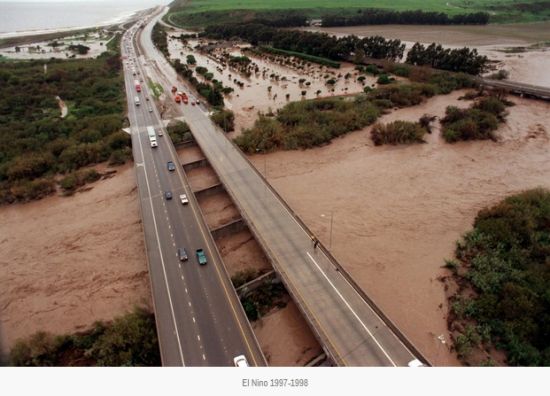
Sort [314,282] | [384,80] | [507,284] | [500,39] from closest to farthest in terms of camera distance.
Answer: [314,282], [507,284], [384,80], [500,39]

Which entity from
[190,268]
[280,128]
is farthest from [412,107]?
[190,268]

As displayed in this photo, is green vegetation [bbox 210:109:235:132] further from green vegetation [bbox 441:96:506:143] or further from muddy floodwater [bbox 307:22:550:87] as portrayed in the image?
muddy floodwater [bbox 307:22:550:87]

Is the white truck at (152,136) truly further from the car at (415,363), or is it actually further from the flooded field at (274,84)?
the car at (415,363)

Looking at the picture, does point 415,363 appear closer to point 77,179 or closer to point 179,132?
point 77,179

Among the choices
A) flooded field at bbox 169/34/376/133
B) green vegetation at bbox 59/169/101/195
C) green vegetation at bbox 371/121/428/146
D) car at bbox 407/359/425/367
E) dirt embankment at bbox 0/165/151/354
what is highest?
flooded field at bbox 169/34/376/133

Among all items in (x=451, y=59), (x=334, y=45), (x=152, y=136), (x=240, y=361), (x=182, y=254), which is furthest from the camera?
(x=334, y=45)

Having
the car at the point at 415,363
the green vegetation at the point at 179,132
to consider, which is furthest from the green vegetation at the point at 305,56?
the car at the point at 415,363

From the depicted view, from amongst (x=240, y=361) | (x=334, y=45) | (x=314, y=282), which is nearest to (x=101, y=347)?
(x=240, y=361)

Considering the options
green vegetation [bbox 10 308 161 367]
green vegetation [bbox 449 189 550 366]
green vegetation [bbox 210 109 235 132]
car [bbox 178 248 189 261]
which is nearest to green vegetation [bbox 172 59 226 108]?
green vegetation [bbox 210 109 235 132]
